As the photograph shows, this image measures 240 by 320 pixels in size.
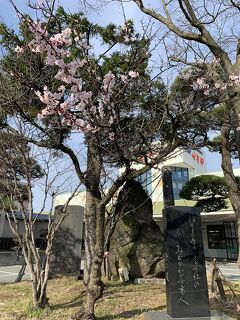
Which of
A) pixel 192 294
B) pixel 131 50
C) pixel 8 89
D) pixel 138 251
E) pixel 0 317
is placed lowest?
pixel 0 317

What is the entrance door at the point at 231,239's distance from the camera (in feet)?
68.6

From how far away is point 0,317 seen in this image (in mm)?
5277

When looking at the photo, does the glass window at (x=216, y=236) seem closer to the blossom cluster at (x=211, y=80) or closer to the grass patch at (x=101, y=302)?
the grass patch at (x=101, y=302)

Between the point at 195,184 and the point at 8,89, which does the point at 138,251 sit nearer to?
the point at 8,89

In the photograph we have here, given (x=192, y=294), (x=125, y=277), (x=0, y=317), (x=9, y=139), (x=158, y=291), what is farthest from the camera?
(x=125, y=277)

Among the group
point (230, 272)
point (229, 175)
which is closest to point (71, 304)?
point (229, 175)

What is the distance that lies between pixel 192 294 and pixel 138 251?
12.1ft

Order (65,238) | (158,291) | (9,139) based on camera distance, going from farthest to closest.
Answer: (65,238) → (158,291) → (9,139)

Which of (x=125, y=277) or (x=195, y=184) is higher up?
(x=195, y=184)

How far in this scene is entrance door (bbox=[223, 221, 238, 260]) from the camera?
2092 cm

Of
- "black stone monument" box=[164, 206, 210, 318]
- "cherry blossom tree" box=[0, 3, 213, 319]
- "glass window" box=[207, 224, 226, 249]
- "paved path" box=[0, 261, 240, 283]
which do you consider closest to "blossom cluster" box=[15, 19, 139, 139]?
"cherry blossom tree" box=[0, 3, 213, 319]

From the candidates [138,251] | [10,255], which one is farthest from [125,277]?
[10,255]

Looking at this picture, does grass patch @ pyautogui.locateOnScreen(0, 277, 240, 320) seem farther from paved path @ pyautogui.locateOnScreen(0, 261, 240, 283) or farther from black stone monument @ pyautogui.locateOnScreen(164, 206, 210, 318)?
paved path @ pyautogui.locateOnScreen(0, 261, 240, 283)

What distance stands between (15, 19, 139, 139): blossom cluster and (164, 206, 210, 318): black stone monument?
1838mm
